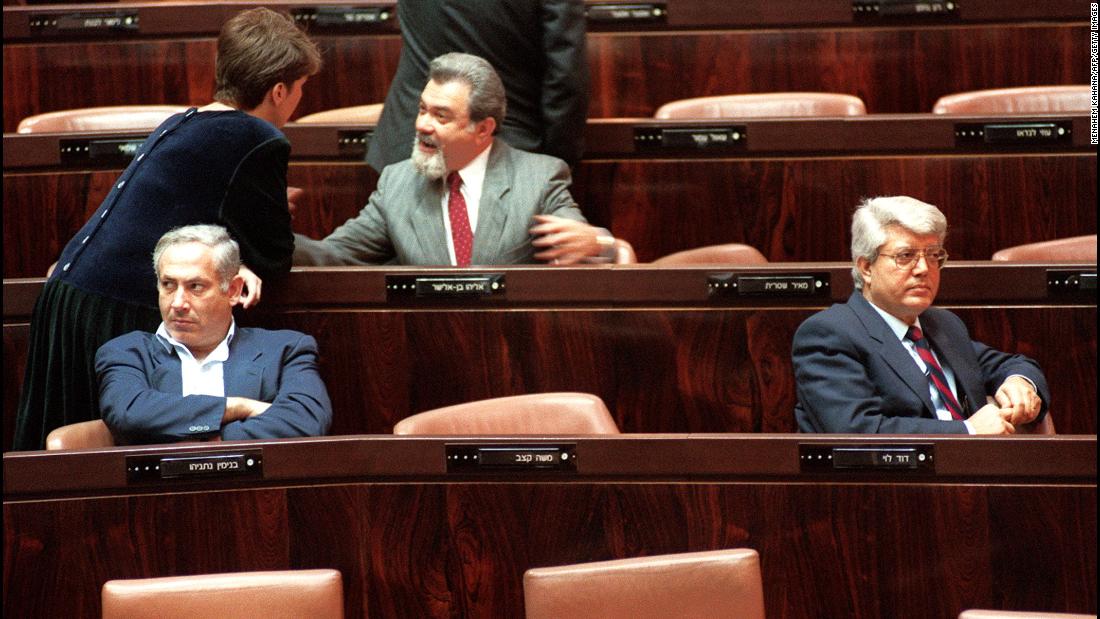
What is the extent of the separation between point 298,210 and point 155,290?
1.40 ft

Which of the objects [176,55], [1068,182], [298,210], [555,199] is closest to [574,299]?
[555,199]

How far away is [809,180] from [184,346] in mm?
778

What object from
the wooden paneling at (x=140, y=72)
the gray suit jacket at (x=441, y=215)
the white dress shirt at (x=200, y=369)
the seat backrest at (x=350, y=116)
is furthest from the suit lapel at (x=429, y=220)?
the wooden paneling at (x=140, y=72)

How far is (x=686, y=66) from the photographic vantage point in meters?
2.00

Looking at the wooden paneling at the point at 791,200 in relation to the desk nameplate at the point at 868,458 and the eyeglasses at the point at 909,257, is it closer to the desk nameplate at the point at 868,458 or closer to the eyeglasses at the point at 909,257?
the eyeglasses at the point at 909,257

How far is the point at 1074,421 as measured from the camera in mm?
1456

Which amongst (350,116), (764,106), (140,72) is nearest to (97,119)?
(140,72)

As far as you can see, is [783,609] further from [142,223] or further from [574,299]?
[142,223]

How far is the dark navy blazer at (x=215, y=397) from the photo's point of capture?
4.11ft

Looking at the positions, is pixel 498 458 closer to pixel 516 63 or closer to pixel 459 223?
pixel 459 223

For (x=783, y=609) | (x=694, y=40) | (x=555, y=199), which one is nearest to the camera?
(x=783, y=609)

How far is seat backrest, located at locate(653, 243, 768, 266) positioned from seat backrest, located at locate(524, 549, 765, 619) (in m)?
0.65

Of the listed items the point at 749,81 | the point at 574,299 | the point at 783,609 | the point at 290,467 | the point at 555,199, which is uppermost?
the point at 749,81

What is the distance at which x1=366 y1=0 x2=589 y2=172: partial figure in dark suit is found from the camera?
67.7 inches
